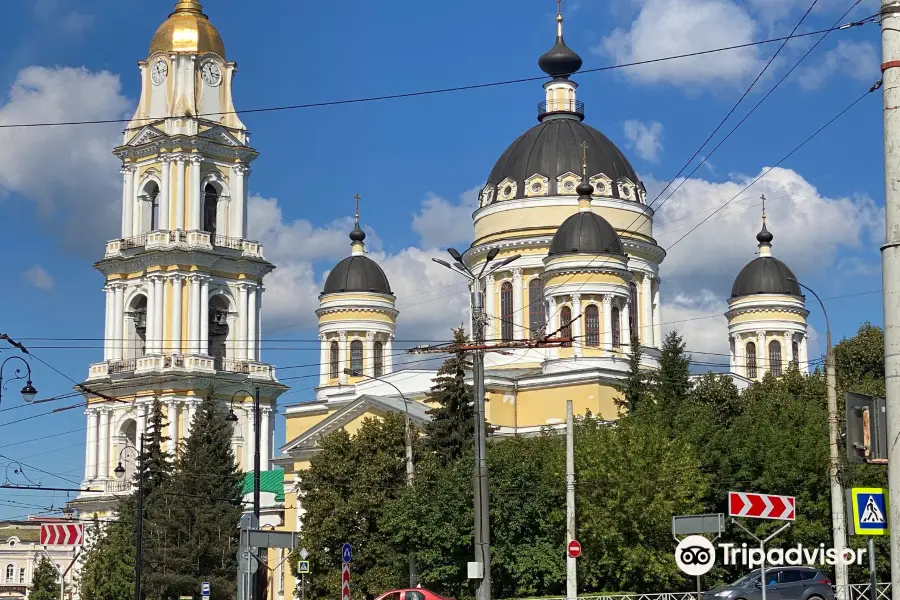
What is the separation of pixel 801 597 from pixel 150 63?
5670 centimetres

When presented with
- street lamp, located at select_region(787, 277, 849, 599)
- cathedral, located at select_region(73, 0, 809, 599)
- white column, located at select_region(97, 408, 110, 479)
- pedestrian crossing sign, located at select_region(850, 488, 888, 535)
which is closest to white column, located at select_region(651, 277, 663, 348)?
cathedral, located at select_region(73, 0, 809, 599)

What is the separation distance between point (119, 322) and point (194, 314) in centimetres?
502

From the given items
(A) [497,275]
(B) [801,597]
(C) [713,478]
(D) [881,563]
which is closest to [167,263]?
(A) [497,275]

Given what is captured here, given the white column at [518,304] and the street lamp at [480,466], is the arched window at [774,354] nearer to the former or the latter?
the white column at [518,304]

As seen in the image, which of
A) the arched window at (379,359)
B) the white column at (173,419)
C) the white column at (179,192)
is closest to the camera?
the arched window at (379,359)

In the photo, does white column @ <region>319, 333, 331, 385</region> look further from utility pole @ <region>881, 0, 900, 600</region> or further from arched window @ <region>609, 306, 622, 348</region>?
utility pole @ <region>881, 0, 900, 600</region>

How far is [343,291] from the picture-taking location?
75.2m

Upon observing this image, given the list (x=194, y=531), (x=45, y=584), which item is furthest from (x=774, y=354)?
(x=45, y=584)

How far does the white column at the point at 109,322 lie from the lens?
262 feet

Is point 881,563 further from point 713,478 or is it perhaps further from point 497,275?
point 497,275

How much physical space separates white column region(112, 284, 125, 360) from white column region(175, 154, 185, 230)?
471cm

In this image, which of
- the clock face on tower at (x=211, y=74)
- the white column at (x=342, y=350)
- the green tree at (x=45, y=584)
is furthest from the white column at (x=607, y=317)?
the green tree at (x=45, y=584)

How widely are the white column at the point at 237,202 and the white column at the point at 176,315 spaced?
4852mm

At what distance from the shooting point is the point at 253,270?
80.4 metres
